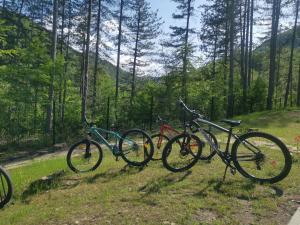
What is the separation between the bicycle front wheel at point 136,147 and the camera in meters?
7.05

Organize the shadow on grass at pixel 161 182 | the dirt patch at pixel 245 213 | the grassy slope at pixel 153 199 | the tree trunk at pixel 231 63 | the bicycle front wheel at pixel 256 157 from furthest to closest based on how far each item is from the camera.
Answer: the tree trunk at pixel 231 63 < the bicycle front wheel at pixel 256 157 < the shadow on grass at pixel 161 182 < the grassy slope at pixel 153 199 < the dirt patch at pixel 245 213

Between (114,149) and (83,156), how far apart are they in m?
0.64

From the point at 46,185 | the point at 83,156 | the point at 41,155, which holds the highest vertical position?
the point at 83,156

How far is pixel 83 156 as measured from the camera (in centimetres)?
732

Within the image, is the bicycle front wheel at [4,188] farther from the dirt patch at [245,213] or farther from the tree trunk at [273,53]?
the tree trunk at [273,53]

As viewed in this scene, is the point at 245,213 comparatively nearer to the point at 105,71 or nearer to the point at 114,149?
the point at 114,149

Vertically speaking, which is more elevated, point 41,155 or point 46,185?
point 46,185

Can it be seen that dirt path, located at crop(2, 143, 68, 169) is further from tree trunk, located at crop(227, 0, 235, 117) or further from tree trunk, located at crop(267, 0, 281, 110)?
tree trunk, located at crop(267, 0, 281, 110)

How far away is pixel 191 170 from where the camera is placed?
250 inches

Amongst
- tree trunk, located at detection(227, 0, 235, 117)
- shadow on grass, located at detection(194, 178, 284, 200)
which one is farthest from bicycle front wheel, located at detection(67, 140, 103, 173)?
tree trunk, located at detection(227, 0, 235, 117)

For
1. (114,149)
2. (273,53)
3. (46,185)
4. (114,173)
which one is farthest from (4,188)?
(273,53)

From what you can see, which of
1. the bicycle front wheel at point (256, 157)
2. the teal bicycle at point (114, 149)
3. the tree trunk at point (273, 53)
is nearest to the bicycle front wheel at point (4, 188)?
the teal bicycle at point (114, 149)

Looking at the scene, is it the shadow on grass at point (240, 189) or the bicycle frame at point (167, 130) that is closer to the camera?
the shadow on grass at point (240, 189)

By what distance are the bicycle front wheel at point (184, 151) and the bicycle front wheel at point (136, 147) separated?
0.61 meters
